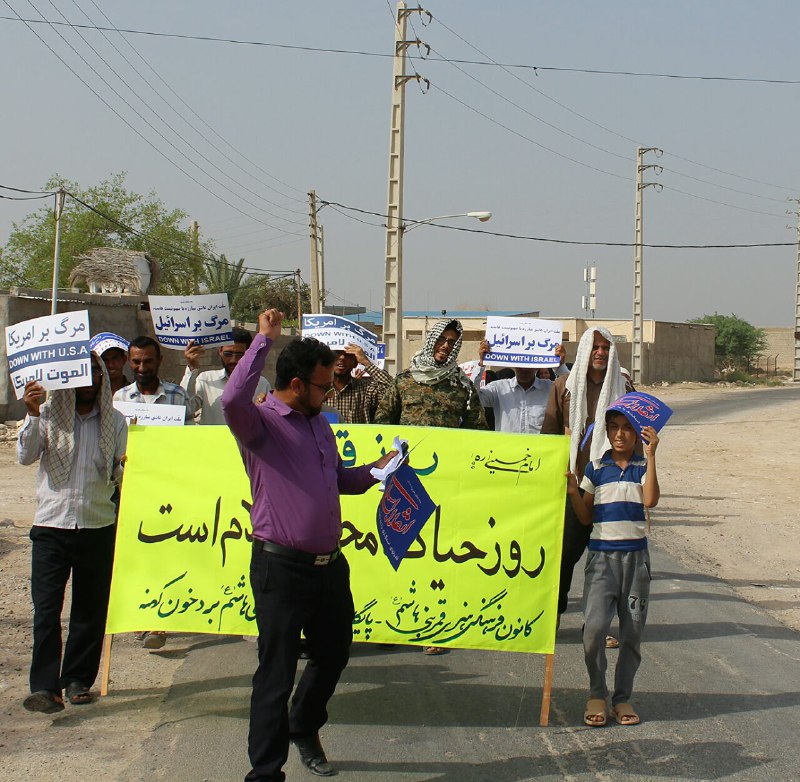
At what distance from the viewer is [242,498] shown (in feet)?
17.6

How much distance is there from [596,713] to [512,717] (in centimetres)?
41

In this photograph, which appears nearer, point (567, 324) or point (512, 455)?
point (512, 455)

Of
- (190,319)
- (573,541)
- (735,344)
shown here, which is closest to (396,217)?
(190,319)

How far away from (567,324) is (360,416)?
54424 mm

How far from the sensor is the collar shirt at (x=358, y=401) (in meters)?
7.17

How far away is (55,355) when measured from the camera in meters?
5.03

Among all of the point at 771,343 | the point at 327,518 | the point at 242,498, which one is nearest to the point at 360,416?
the point at 242,498

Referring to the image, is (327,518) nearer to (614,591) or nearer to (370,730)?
(370,730)

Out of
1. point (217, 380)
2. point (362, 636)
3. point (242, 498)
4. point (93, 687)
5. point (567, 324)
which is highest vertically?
point (567, 324)

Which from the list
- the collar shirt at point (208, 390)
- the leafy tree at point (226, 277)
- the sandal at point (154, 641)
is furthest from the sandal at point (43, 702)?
the leafy tree at point (226, 277)

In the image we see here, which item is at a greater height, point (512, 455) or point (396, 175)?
point (396, 175)

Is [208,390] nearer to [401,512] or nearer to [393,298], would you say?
[401,512]

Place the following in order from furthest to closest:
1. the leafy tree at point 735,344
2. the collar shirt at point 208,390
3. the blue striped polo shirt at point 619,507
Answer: the leafy tree at point 735,344 → the collar shirt at point 208,390 → the blue striped polo shirt at point 619,507

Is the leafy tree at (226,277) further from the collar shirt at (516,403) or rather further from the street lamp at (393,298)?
the collar shirt at (516,403)
